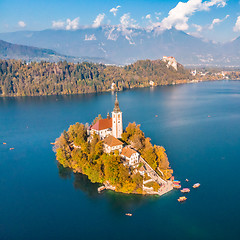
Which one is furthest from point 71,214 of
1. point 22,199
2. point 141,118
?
point 141,118

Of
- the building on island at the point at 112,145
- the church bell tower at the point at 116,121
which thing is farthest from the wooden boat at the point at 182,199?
the church bell tower at the point at 116,121

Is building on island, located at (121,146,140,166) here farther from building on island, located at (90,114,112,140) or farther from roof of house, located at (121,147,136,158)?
building on island, located at (90,114,112,140)

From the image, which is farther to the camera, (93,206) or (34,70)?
(34,70)

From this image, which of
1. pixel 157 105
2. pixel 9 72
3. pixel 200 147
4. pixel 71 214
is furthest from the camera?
pixel 9 72

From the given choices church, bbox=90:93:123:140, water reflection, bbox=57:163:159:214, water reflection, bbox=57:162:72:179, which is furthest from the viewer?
church, bbox=90:93:123:140

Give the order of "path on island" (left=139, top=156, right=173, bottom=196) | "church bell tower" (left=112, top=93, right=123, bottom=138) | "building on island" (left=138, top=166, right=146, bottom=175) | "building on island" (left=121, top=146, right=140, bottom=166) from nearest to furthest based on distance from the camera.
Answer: "path on island" (left=139, top=156, right=173, bottom=196) < "building on island" (left=138, top=166, right=146, bottom=175) < "building on island" (left=121, top=146, right=140, bottom=166) < "church bell tower" (left=112, top=93, right=123, bottom=138)

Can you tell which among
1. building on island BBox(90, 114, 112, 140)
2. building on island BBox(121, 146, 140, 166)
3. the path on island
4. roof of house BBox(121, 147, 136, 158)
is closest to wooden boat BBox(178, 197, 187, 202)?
the path on island

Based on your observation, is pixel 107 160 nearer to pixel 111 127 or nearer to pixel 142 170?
pixel 142 170

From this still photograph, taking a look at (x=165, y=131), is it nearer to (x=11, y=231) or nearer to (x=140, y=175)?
(x=140, y=175)
